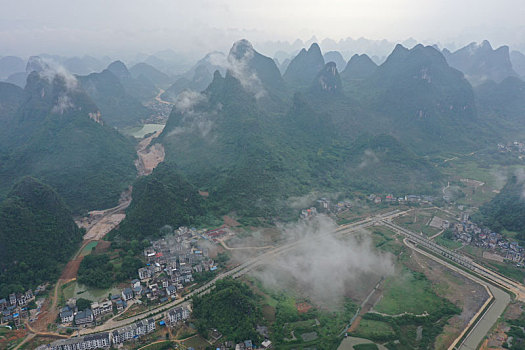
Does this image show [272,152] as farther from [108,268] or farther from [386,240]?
[108,268]

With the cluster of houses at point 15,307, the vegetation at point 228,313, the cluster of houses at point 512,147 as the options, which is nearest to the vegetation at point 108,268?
the cluster of houses at point 15,307

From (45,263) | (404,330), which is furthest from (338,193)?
(45,263)

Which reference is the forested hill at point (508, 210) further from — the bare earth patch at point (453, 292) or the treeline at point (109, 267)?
the treeline at point (109, 267)

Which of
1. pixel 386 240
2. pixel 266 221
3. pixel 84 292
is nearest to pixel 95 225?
pixel 84 292

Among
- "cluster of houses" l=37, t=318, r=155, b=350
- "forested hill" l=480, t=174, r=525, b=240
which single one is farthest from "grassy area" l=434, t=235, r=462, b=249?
"cluster of houses" l=37, t=318, r=155, b=350

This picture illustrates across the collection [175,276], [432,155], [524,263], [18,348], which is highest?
[432,155]

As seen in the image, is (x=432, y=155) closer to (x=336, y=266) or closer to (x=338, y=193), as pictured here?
(x=338, y=193)

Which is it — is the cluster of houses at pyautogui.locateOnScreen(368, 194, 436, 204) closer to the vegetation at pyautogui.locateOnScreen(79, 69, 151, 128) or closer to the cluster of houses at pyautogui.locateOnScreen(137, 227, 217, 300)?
the cluster of houses at pyautogui.locateOnScreen(137, 227, 217, 300)
